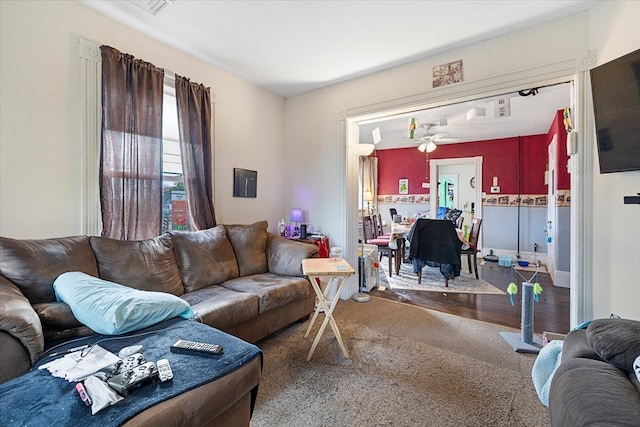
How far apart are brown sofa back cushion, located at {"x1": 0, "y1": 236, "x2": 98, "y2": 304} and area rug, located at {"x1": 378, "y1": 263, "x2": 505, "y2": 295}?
10.7 feet

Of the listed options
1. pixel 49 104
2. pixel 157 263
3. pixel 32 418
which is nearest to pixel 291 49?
pixel 49 104

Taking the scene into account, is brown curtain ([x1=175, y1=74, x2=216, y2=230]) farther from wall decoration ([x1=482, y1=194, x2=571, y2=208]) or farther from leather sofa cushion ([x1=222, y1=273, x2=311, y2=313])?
wall decoration ([x1=482, y1=194, x2=571, y2=208])

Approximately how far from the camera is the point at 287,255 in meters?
2.82

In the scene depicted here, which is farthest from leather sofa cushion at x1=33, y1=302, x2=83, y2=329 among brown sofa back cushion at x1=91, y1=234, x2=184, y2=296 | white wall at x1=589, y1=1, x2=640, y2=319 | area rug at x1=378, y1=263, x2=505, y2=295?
white wall at x1=589, y1=1, x2=640, y2=319

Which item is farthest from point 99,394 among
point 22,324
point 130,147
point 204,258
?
point 130,147

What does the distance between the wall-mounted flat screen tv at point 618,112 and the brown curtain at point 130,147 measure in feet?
11.2

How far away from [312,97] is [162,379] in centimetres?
356

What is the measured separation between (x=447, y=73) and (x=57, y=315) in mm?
3553

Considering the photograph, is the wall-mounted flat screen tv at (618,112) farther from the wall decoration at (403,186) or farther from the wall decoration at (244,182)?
the wall decoration at (403,186)

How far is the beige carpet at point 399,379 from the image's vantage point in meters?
1.54

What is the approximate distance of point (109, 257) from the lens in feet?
6.55

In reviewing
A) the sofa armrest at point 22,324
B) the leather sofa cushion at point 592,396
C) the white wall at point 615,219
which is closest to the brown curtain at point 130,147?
the sofa armrest at point 22,324

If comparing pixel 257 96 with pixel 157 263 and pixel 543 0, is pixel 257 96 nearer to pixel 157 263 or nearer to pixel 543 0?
pixel 157 263

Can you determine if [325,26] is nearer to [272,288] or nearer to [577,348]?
[272,288]
